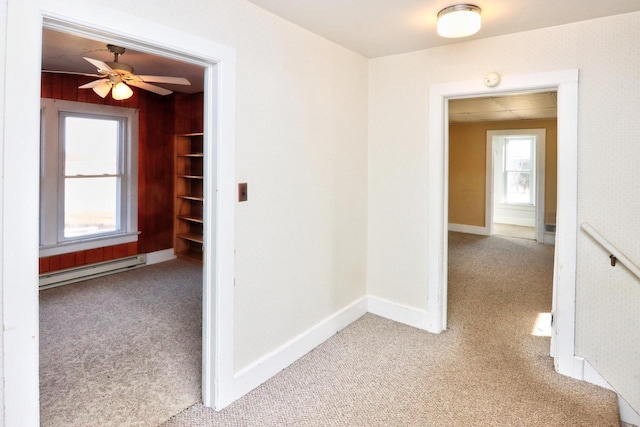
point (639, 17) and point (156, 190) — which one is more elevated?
point (639, 17)

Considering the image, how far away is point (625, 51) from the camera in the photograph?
2.19 metres

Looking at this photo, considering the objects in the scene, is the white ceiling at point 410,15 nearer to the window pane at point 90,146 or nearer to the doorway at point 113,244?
the doorway at point 113,244

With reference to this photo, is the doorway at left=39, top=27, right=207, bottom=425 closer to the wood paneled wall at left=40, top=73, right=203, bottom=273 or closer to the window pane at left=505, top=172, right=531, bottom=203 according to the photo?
the wood paneled wall at left=40, top=73, right=203, bottom=273

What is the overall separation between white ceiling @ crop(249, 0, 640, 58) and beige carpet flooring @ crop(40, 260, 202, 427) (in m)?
2.26

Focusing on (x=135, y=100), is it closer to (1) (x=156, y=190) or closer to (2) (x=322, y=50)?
(1) (x=156, y=190)

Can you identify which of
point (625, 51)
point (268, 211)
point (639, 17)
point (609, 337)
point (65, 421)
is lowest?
point (65, 421)

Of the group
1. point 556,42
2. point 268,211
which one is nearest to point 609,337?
point 556,42

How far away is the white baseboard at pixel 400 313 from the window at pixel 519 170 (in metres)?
6.54

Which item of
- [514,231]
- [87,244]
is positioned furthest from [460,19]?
[514,231]

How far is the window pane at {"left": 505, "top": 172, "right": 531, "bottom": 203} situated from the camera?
845 centimetres

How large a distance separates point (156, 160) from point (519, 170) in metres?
7.34

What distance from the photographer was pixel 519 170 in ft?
27.7

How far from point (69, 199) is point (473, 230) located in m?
6.71

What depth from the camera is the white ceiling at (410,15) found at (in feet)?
6.73
